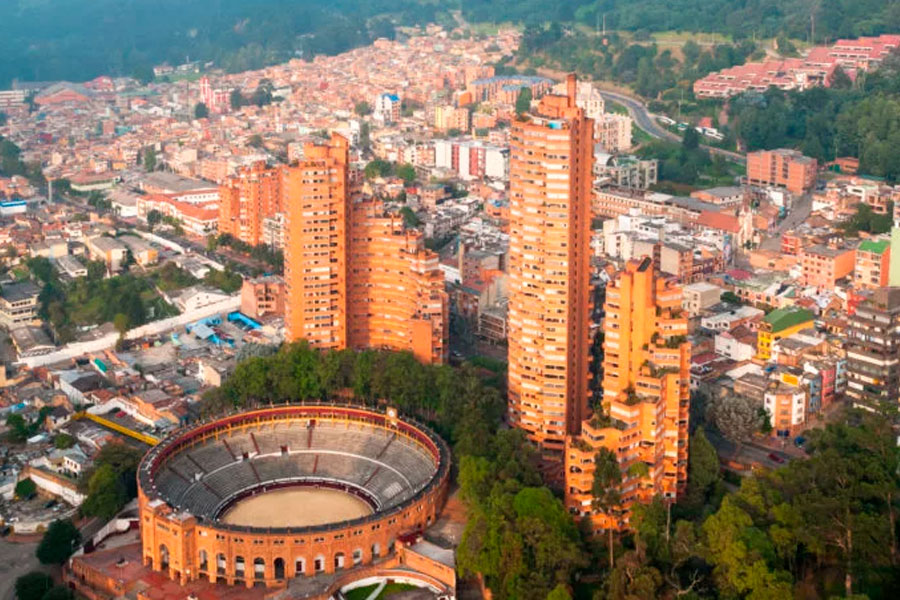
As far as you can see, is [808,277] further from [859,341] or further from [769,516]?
[769,516]

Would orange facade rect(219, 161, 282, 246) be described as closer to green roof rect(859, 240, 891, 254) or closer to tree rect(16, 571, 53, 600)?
green roof rect(859, 240, 891, 254)

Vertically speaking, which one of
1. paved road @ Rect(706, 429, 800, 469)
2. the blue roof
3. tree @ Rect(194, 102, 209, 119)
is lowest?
paved road @ Rect(706, 429, 800, 469)

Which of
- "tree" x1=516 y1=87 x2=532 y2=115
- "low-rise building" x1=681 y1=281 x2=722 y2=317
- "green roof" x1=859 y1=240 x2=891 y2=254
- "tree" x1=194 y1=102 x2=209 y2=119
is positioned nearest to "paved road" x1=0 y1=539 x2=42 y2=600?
"low-rise building" x1=681 y1=281 x2=722 y2=317

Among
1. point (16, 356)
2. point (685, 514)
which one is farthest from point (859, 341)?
point (16, 356)

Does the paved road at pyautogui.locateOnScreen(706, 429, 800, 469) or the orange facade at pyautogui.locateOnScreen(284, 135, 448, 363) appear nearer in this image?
the paved road at pyautogui.locateOnScreen(706, 429, 800, 469)

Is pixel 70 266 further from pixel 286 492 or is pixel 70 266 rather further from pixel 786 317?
pixel 786 317

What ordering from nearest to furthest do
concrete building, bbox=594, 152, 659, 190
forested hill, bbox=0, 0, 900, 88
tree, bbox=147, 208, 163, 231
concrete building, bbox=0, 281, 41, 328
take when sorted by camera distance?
concrete building, bbox=0, 281, 41, 328, tree, bbox=147, 208, 163, 231, concrete building, bbox=594, 152, 659, 190, forested hill, bbox=0, 0, 900, 88

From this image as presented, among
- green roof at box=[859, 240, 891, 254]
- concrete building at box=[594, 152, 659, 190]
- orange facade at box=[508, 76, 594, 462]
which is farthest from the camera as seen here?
concrete building at box=[594, 152, 659, 190]
